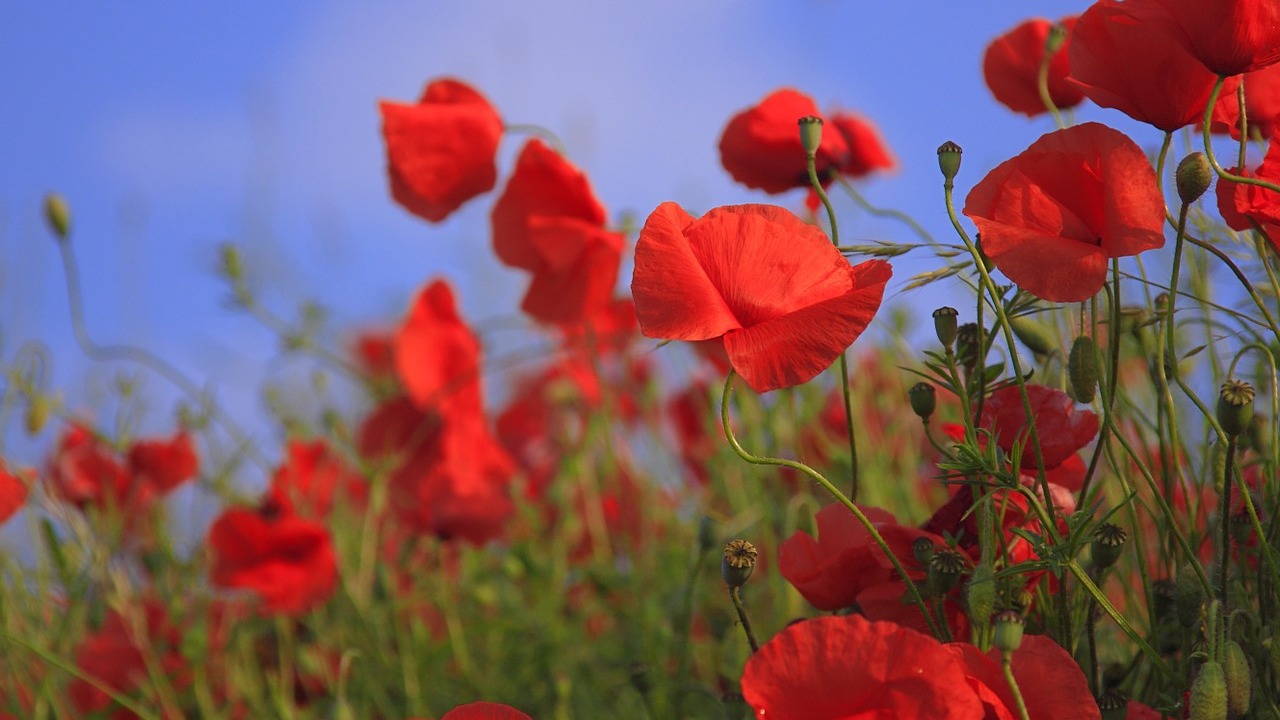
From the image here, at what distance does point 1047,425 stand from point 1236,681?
0.15m

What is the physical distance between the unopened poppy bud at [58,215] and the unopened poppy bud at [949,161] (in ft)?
3.18

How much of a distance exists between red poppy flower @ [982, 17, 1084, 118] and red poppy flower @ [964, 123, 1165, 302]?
0.82ft

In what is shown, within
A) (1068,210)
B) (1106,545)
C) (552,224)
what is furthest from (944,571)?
(552,224)

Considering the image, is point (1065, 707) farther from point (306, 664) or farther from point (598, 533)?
point (598, 533)

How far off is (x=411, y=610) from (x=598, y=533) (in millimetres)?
270

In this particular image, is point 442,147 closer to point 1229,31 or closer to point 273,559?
point 273,559

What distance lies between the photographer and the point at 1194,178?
625 millimetres

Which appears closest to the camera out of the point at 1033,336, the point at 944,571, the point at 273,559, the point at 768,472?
the point at 944,571

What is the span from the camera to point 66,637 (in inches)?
57.4

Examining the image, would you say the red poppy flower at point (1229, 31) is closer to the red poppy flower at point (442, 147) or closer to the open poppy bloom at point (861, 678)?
the open poppy bloom at point (861, 678)

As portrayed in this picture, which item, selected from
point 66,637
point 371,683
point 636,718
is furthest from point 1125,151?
point 66,637

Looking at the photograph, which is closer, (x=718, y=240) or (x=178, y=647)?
(x=718, y=240)

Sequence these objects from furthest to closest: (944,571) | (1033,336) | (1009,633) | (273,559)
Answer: (273,559), (1033,336), (944,571), (1009,633)

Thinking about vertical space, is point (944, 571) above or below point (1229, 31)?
below
